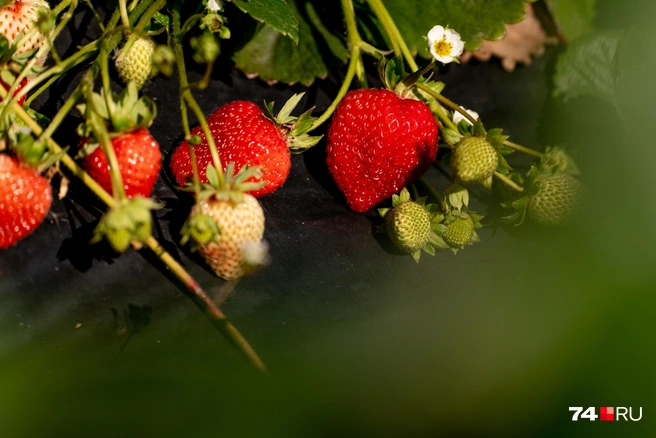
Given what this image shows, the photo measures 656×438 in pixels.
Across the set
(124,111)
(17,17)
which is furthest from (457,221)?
(17,17)

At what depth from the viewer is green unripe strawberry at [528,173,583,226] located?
2.96ft

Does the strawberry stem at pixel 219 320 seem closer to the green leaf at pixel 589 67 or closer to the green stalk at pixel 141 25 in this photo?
the green stalk at pixel 141 25

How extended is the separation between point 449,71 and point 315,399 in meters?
0.76

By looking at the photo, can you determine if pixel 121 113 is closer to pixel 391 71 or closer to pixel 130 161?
pixel 130 161

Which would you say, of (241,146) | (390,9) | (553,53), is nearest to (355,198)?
(241,146)

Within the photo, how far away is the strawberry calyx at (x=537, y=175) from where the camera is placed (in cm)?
92

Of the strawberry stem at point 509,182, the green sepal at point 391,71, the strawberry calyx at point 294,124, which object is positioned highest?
the green sepal at point 391,71

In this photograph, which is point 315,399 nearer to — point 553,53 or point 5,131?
point 5,131

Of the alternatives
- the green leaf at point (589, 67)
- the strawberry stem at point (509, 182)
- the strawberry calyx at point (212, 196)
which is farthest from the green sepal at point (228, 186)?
the green leaf at point (589, 67)

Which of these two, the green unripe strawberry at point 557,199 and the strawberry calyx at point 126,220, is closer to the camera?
the strawberry calyx at point 126,220

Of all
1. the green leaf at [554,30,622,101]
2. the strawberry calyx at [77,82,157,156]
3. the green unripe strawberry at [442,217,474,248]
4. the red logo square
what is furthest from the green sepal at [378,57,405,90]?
the red logo square

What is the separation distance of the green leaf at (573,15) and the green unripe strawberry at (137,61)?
0.77 m

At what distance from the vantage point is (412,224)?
0.86 metres

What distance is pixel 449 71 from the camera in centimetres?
116
